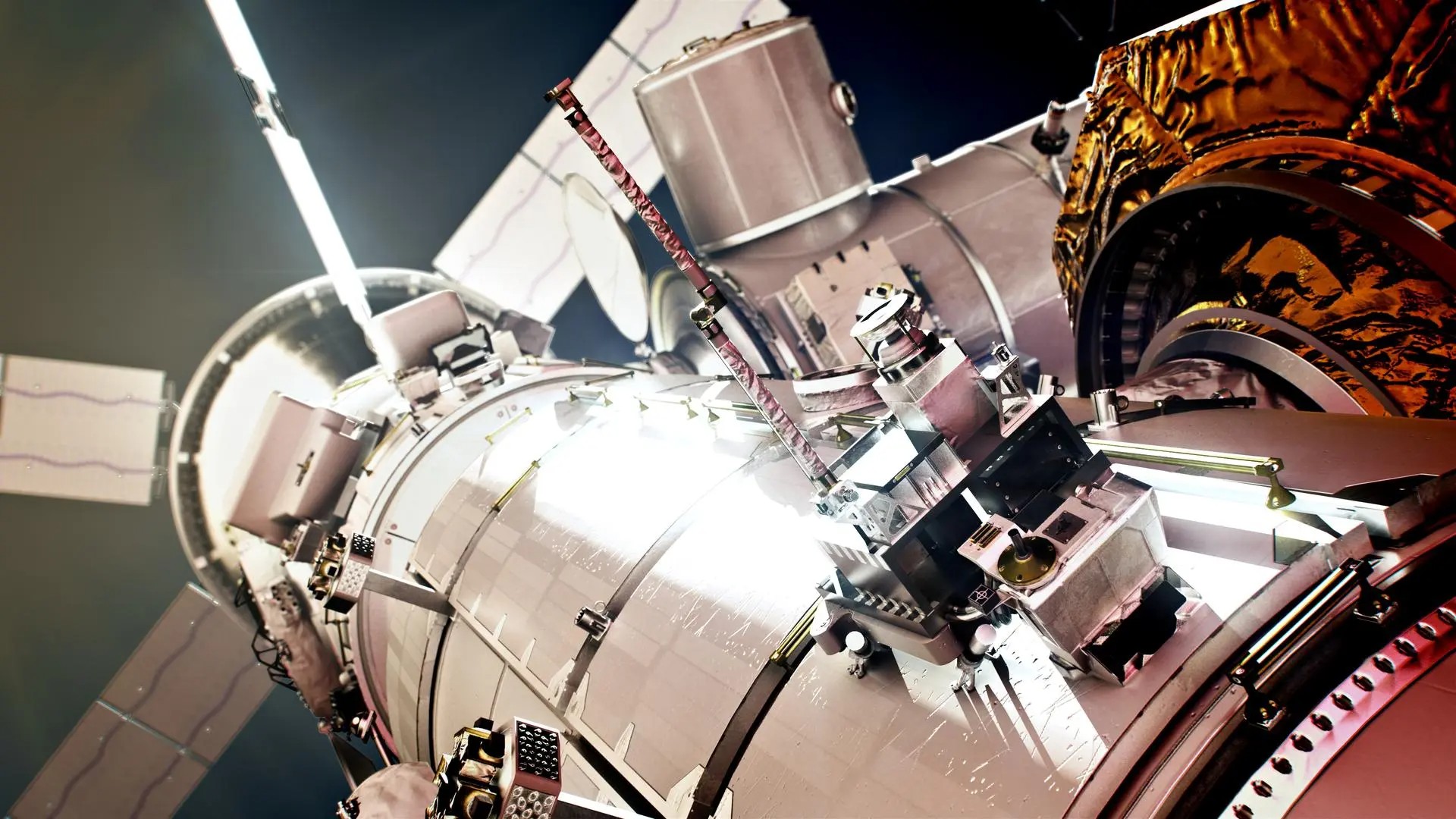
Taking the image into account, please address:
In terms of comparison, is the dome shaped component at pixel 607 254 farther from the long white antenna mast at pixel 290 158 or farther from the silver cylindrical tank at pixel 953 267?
the long white antenna mast at pixel 290 158

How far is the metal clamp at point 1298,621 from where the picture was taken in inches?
38.4

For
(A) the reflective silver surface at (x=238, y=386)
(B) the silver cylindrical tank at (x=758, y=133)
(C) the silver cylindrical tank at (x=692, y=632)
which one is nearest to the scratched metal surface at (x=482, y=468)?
(C) the silver cylindrical tank at (x=692, y=632)

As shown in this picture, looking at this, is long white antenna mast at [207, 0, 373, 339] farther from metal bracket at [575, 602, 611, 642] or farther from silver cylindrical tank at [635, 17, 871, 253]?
metal bracket at [575, 602, 611, 642]

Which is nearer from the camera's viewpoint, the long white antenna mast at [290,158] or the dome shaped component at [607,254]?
the dome shaped component at [607,254]

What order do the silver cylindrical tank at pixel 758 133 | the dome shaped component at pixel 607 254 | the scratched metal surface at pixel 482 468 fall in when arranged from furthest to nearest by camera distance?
the silver cylindrical tank at pixel 758 133 < the dome shaped component at pixel 607 254 < the scratched metal surface at pixel 482 468

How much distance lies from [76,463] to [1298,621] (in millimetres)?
5879

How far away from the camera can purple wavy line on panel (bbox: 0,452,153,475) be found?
4.88 metres

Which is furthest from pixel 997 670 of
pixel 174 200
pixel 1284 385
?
pixel 174 200

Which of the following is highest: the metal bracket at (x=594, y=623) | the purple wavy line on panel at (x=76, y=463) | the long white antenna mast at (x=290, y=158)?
the long white antenna mast at (x=290, y=158)

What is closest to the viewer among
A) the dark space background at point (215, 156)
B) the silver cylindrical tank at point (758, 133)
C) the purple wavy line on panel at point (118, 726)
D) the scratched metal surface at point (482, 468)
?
the scratched metal surface at point (482, 468)

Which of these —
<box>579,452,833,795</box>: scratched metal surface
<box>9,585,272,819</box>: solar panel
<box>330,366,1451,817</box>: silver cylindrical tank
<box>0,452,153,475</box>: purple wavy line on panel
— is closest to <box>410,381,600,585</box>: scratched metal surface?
<box>330,366,1451,817</box>: silver cylindrical tank

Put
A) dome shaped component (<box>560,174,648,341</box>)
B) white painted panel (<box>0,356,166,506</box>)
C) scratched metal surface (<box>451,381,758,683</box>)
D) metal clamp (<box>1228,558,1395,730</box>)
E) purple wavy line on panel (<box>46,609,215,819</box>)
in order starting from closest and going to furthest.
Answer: metal clamp (<box>1228,558,1395,730</box>) → scratched metal surface (<box>451,381,758,683</box>) → dome shaped component (<box>560,174,648,341</box>) → white painted panel (<box>0,356,166,506</box>) → purple wavy line on panel (<box>46,609,215,819</box>)

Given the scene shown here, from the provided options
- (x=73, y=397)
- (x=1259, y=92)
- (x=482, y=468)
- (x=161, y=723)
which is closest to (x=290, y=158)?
(x=73, y=397)

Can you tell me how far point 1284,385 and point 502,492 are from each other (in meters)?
2.09
